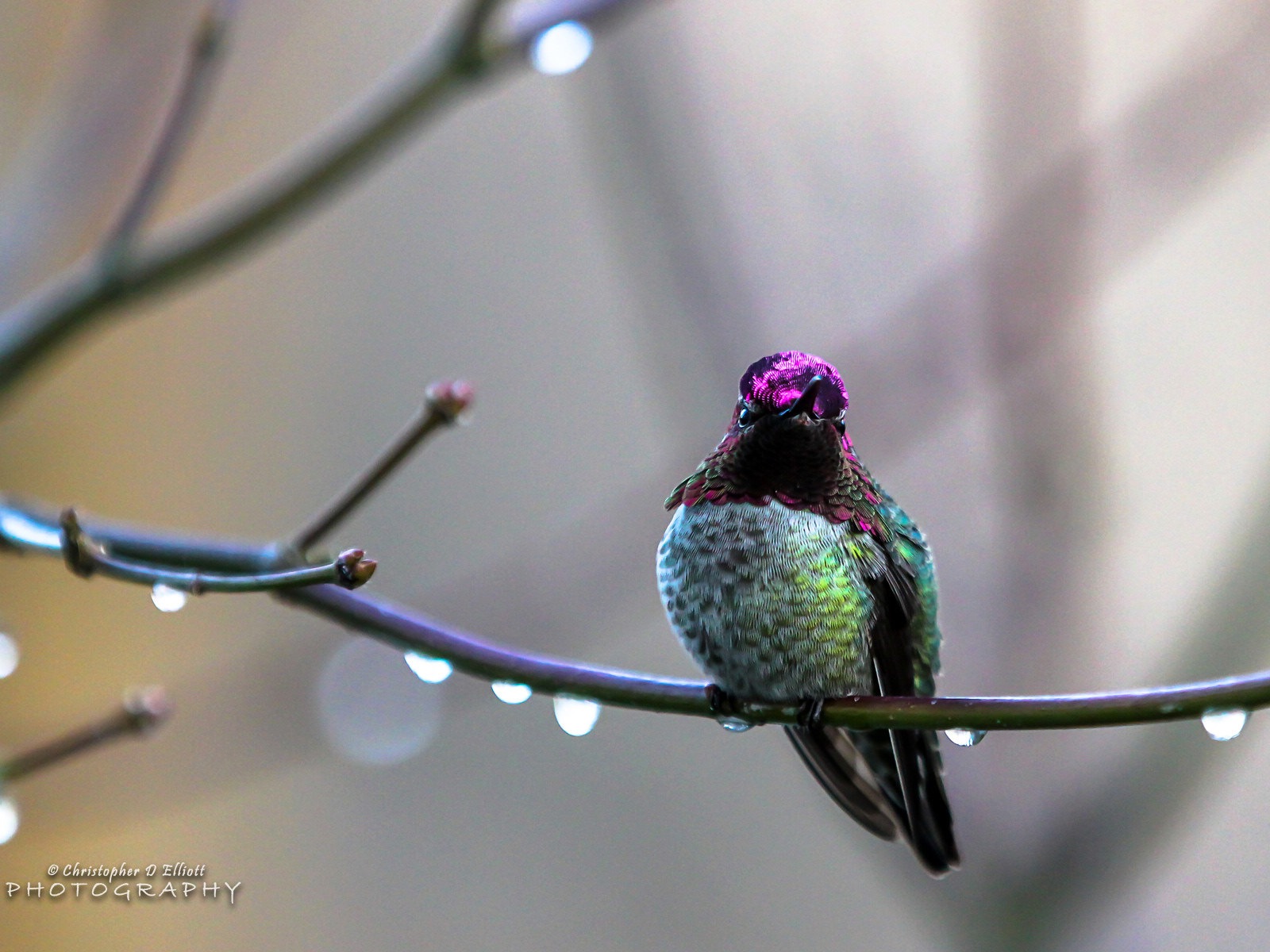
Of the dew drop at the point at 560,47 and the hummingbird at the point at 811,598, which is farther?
the dew drop at the point at 560,47

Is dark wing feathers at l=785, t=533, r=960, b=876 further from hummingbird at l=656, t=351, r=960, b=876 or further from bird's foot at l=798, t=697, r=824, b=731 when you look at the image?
bird's foot at l=798, t=697, r=824, b=731

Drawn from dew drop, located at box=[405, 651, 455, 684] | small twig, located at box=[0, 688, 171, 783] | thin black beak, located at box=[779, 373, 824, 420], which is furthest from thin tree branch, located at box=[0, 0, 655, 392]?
Answer: thin black beak, located at box=[779, 373, 824, 420]

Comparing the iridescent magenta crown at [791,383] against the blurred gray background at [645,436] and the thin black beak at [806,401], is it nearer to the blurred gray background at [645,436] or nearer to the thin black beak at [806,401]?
the thin black beak at [806,401]

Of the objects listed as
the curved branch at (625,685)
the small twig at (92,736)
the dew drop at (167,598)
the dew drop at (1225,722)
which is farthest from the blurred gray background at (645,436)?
the dew drop at (1225,722)

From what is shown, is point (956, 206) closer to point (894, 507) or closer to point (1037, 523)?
point (1037, 523)

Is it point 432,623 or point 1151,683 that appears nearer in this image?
point 432,623

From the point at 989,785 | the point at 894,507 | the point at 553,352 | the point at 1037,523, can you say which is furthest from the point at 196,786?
the point at 894,507
